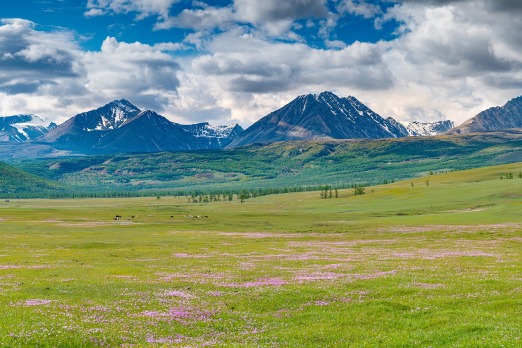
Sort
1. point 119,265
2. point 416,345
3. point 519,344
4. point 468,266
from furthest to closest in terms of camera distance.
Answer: point 119,265
point 468,266
point 416,345
point 519,344

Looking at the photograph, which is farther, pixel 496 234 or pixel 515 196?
pixel 515 196

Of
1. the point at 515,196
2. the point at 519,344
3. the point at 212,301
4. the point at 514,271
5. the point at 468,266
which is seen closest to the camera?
the point at 519,344

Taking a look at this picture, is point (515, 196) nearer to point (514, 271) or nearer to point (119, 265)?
point (514, 271)

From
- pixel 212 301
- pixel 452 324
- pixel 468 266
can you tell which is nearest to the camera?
pixel 452 324

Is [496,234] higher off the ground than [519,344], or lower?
lower

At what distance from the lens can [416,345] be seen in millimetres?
18562

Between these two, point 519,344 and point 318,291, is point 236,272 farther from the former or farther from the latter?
point 519,344

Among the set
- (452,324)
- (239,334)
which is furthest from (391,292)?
(239,334)

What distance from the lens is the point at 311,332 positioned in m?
21.5

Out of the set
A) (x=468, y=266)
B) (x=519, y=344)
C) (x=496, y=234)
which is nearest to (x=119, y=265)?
(x=468, y=266)

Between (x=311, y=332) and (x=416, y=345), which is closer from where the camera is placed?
(x=416, y=345)

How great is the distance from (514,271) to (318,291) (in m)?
19.5

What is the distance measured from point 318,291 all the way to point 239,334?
11.0 meters

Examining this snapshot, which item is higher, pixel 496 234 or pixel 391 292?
pixel 391 292
